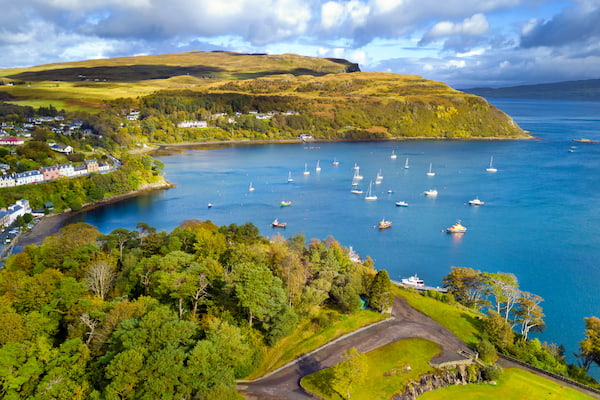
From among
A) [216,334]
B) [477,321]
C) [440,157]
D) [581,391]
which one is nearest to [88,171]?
[216,334]

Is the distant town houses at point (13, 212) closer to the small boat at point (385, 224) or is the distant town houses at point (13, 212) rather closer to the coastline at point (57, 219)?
the coastline at point (57, 219)

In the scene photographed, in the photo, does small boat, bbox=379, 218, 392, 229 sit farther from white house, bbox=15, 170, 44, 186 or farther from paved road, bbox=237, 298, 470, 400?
white house, bbox=15, 170, 44, 186

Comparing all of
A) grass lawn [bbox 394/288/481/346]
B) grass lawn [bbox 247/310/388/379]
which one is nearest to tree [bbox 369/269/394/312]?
grass lawn [bbox 247/310/388/379]

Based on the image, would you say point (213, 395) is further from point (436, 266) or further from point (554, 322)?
point (436, 266)

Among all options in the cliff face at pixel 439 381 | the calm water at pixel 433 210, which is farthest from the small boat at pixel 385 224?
the cliff face at pixel 439 381

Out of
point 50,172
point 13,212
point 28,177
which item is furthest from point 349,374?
point 50,172
